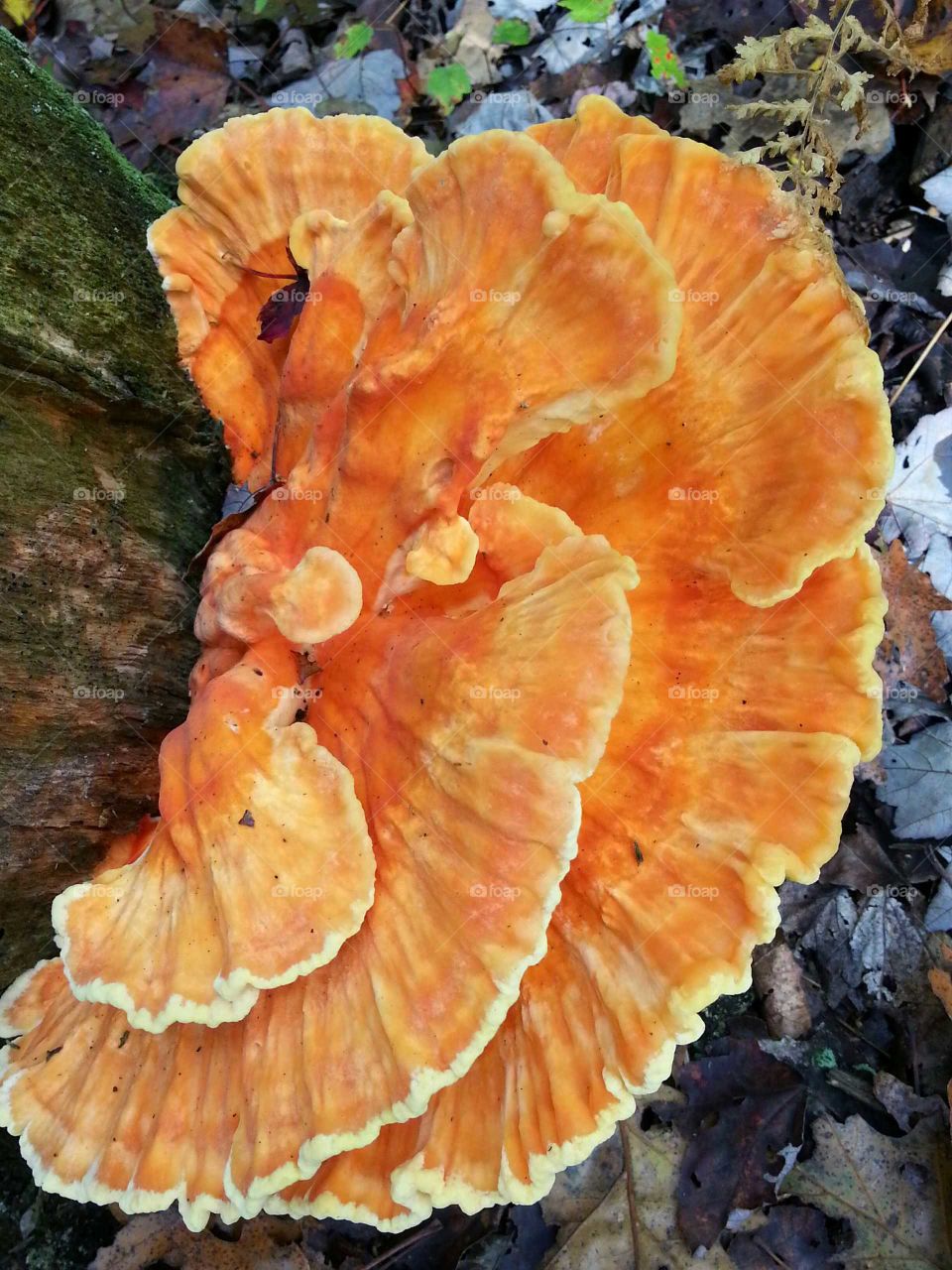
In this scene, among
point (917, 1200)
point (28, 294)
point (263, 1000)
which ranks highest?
point (28, 294)

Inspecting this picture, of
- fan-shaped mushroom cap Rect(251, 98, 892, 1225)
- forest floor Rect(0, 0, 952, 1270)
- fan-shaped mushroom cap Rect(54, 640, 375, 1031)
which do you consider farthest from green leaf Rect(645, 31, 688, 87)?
fan-shaped mushroom cap Rect(54, 640, 375, 1031)

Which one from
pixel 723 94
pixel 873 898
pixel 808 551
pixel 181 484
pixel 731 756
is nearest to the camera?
pixel 808 551

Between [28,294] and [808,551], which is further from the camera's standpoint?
[28,294]

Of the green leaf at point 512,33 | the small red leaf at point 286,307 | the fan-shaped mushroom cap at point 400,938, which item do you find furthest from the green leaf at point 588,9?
the fan-shaped mushroom cap at point 400,938

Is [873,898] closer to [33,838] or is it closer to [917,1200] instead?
[917,1200]

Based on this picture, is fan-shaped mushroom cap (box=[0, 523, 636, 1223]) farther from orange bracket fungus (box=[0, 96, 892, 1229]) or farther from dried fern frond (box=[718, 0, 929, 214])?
dried fern frond (box=[718, 0, 929, 214])

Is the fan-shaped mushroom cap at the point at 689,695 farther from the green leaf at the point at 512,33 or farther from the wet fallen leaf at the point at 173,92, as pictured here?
the wet fallen leaf at the point at 173,92

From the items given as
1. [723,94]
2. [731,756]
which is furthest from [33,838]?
[723,94]
